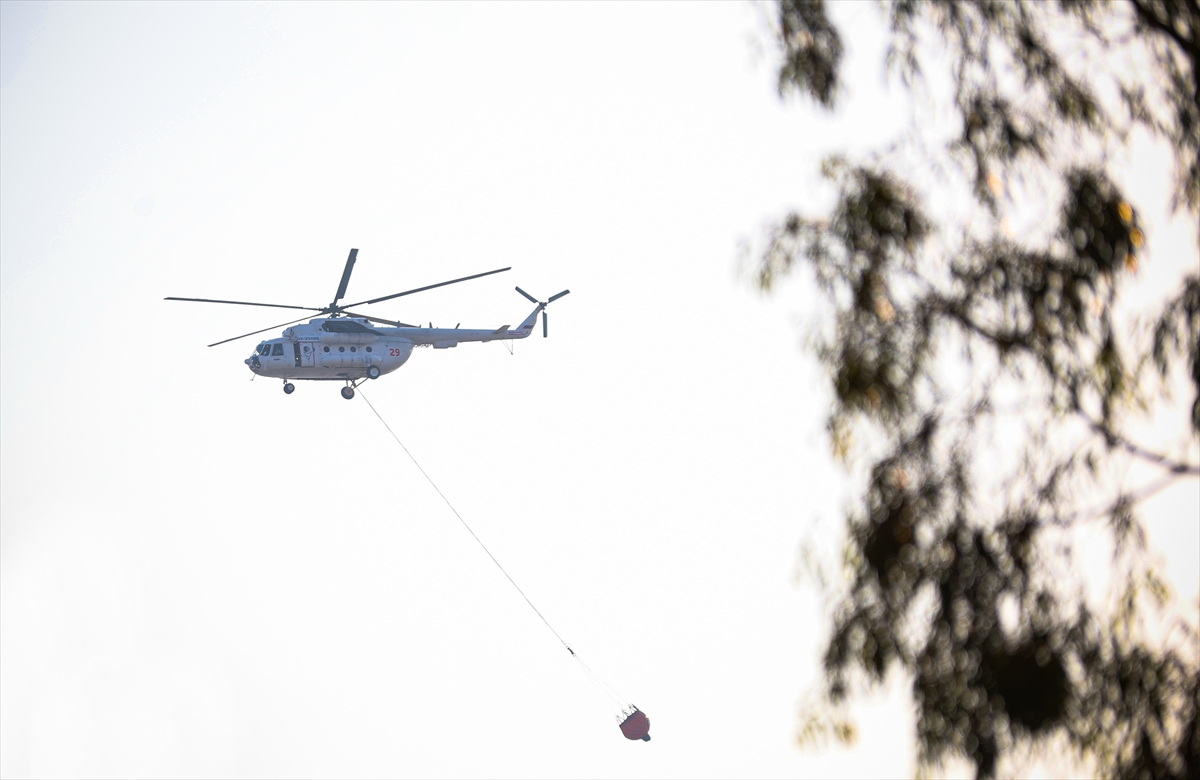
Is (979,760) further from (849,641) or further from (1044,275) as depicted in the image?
(1044,275)

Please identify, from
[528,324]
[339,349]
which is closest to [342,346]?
[339,349]

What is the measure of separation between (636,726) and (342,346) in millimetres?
12795

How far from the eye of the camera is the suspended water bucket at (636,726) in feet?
139

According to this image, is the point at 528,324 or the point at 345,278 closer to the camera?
the point at 345,278

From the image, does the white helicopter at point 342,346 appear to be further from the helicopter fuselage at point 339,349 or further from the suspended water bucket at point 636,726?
the suspended water bucket at point 636,726

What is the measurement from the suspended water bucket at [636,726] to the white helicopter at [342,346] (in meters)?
11.5

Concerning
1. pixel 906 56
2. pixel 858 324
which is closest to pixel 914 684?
pixel 858 324

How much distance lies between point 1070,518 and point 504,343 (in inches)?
1330

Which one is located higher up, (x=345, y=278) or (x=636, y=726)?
(x=345, y=278)

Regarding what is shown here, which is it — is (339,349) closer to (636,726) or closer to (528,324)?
(528,324)

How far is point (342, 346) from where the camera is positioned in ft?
147

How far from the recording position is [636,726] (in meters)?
42.6

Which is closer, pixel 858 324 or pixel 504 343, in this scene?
pixel 858 324

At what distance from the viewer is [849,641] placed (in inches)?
636
